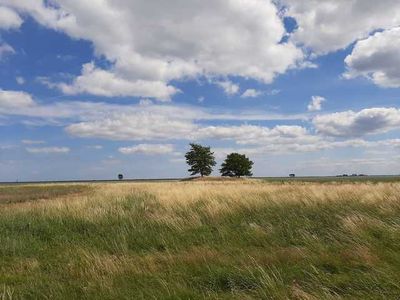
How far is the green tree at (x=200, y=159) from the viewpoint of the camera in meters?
111

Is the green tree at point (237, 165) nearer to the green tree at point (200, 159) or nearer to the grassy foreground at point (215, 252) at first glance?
the green tree at point (200, 159)

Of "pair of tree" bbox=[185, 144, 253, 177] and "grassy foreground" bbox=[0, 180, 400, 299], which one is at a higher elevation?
"pair of tree" bbox=[185, 144, 253, 177]

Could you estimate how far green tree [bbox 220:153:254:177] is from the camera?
112m

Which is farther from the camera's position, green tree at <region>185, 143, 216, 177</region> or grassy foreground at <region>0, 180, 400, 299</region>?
green tree at <region>185, 143, 216, 177</region>

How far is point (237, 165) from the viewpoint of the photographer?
11212 cm

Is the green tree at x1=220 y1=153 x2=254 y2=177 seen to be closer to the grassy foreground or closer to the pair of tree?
the pair of tree

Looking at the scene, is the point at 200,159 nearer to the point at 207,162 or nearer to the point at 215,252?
the point at 207,162

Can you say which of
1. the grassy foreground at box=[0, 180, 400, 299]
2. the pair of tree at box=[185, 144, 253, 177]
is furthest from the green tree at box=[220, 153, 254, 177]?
the grassy foreground at box=[0, 180, 400, 299]

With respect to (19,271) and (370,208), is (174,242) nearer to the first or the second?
(19,271)

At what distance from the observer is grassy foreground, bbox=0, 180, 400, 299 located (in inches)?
255

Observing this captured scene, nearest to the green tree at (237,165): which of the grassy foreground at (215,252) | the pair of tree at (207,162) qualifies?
the pair of tree at (207,162)

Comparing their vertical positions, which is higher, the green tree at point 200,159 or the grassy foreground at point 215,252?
the green tree at point 200,159

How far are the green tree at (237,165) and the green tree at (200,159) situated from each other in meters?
4.03

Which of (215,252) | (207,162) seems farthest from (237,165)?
(215,252)
